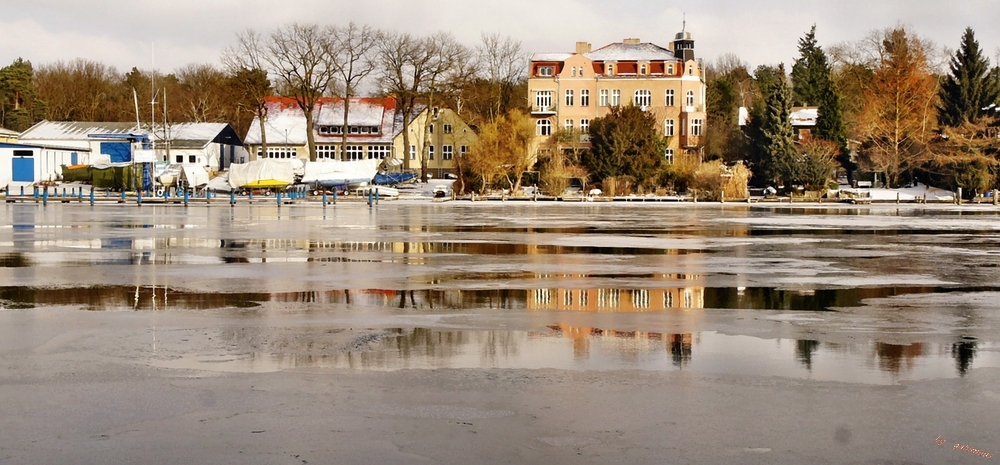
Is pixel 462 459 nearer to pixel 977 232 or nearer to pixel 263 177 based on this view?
pixel 977 232

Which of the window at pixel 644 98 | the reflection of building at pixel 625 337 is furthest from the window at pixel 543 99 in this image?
the reflection of building at pixel 625 337

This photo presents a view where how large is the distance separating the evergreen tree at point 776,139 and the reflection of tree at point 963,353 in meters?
63.2

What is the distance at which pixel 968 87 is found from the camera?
7481 centimetres

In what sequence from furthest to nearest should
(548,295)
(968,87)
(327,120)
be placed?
(327,120) → (968,87) → (548,295)

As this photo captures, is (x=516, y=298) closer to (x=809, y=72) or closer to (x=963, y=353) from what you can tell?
(x=963, y=353)

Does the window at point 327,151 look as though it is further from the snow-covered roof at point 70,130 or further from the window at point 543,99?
the window at point 543,99

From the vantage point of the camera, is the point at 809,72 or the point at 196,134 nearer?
the point at 196,134

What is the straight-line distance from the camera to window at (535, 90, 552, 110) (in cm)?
9175

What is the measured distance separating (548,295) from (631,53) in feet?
259

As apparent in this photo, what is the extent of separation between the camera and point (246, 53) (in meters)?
92.6

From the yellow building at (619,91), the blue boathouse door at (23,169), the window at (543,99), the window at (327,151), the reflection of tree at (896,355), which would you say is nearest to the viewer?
the reflection of tree at (896,355)

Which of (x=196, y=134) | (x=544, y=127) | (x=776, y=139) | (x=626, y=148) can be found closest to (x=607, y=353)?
(x=626, y=148)

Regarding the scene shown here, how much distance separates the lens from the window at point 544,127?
91.8 meters

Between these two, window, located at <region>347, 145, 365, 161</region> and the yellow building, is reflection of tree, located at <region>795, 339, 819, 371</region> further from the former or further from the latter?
window, located at <region>347, 145, 365, 161</region>
